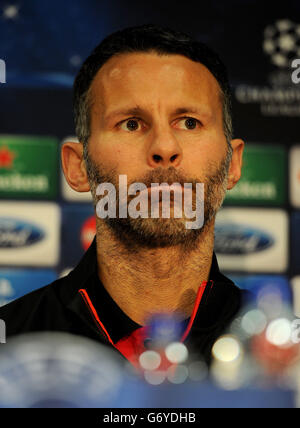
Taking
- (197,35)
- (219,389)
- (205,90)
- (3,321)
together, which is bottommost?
(219,389)

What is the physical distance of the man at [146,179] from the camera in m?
1.08

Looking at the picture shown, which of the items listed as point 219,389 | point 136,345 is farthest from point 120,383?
point 219,389

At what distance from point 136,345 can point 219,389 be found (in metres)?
0.18

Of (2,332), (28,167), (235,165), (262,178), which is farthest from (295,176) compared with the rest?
(2,332)

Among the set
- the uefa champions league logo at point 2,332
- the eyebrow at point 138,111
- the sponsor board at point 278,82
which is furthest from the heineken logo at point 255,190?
the uefa champions league logo at point 2,332

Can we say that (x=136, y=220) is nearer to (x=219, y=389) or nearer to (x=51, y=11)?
(x=219, y=389)

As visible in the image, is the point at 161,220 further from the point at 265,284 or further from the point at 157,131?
the point at 265,284

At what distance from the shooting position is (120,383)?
1.06 m

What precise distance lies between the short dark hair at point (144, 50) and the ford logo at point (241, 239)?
434 millimetres

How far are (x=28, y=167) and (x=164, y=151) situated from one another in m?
0.66

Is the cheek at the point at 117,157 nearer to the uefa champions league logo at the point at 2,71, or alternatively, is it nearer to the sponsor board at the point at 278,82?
the uefa champions league logo at the point at 2,71

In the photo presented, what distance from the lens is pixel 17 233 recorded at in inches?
61.0

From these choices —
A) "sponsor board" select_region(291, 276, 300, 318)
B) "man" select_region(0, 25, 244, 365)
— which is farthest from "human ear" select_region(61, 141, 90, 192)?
"sponsor board" select_region(291, 276, 300, 318)

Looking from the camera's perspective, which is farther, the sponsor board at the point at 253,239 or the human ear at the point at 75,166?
the sponsor board at the point at 253,239
